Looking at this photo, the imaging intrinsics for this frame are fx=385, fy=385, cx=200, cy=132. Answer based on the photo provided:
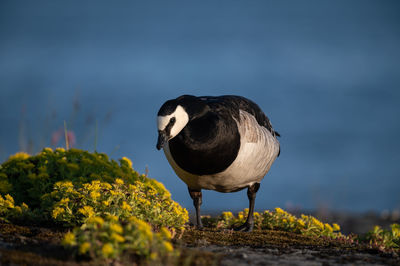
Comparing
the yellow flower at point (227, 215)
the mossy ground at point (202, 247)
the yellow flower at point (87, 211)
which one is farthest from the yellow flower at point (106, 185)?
the yellow flower at point (227, 215)

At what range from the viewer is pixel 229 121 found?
5820 millimetres

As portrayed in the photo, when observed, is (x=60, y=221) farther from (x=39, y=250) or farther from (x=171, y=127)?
(x=171, y=127)

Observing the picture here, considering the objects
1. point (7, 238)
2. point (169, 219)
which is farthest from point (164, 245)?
point (7, 238)

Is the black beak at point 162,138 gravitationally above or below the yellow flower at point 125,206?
above

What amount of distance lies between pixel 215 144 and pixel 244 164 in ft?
2.68

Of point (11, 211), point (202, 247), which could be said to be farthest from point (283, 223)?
point (11, 211)

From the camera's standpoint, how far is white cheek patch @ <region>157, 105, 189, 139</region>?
5.02m

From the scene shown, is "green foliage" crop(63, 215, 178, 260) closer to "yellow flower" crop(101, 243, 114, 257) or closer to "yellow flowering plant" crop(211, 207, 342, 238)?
"yellow flower" crop(101, 243, 114, 257)

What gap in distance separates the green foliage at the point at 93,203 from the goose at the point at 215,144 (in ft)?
2.30

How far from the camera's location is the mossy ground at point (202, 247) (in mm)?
3611

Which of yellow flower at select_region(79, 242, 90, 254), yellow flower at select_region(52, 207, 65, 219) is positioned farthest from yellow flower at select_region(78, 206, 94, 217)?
yellow flower at select_region(79, 242, 90, 254)

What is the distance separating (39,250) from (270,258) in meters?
2.51

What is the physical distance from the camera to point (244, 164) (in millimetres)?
6043

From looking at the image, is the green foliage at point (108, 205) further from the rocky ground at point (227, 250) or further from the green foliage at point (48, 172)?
the green foliage at point (48, 172)
